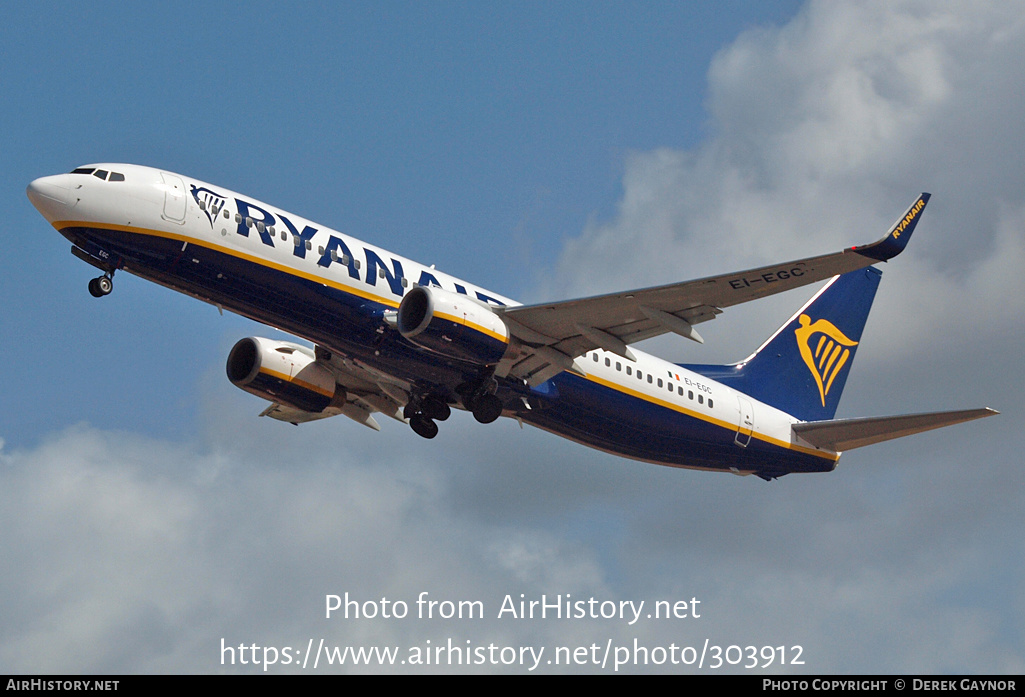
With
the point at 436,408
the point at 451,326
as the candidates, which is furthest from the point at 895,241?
the point at 436,408

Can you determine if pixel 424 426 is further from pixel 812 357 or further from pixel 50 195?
pixel 812 357

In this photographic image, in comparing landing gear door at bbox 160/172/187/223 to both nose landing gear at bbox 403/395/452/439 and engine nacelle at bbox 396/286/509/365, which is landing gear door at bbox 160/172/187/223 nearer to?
engine nacelle at bbox 396/286/509/365

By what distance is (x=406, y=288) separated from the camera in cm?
3328

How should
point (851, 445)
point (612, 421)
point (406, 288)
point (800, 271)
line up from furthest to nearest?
1. point (851, 445)
2. point (612, 421)
3. point (406, 288)
4. point (800, 271)

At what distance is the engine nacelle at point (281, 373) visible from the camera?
38.0 metres

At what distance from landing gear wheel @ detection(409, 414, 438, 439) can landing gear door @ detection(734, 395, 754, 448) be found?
32.7ft

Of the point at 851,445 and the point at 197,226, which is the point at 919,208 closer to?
the point at 851,445

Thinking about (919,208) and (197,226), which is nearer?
(919,208)

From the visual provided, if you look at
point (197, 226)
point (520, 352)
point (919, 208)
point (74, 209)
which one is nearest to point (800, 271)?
point (919, 208)

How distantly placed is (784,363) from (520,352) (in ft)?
45.3

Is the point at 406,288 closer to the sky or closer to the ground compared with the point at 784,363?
closer to the ground

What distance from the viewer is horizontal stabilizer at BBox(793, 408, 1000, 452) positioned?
33.2m

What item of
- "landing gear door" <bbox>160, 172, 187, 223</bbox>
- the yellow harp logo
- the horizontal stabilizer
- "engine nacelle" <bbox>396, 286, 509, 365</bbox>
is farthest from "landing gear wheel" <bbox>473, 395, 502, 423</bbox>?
the yellow harp logo

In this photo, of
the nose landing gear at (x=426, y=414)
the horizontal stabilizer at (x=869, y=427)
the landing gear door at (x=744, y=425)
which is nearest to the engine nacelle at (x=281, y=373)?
the nose landing gear at (x=426, y=414)
